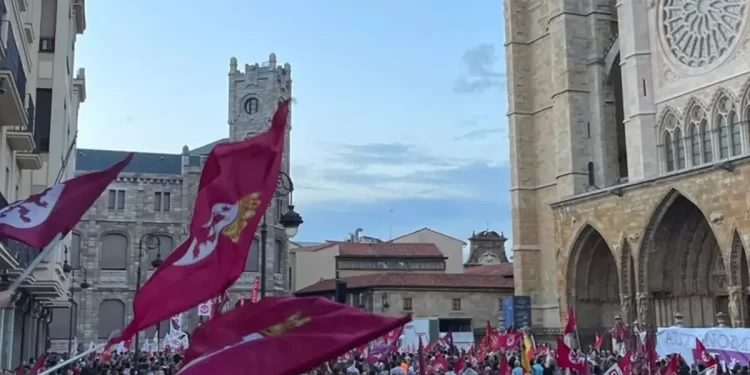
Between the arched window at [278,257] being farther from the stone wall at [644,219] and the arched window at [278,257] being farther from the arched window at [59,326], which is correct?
the stone wall at [644,219]

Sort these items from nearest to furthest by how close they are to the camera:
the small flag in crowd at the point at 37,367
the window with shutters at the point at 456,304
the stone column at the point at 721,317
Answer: the small flag in crowd at the point at 37,367
the stone column at the point at 721,317
the window with shutters at the point at 456,304

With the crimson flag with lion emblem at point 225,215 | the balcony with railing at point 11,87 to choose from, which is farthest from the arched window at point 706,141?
the crimson flag with lion emblem at point 225,215

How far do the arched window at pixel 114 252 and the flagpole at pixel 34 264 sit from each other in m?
51.7

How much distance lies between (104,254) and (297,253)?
15.3 m

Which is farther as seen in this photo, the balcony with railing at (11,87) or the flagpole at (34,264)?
the balcony with railing at (11,87)

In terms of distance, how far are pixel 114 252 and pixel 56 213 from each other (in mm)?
51756

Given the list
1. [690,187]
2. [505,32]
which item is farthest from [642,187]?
[505,32]

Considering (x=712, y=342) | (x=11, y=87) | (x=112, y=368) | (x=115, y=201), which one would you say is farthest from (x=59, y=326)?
(x=712, y=342)

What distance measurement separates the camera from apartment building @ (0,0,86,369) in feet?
57.4

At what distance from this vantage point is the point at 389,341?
25.0 m

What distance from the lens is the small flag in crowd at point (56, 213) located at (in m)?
7.21

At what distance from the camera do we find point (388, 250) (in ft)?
197

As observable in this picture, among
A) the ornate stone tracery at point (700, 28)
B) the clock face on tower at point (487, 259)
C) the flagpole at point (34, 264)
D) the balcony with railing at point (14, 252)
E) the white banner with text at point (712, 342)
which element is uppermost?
the ornate stone tracery at point (700, 28)

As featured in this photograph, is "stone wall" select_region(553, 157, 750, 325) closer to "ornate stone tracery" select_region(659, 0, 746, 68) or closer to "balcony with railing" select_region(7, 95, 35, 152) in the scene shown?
"ornate stone tracery" select_region(659, 0, 746, 68)
